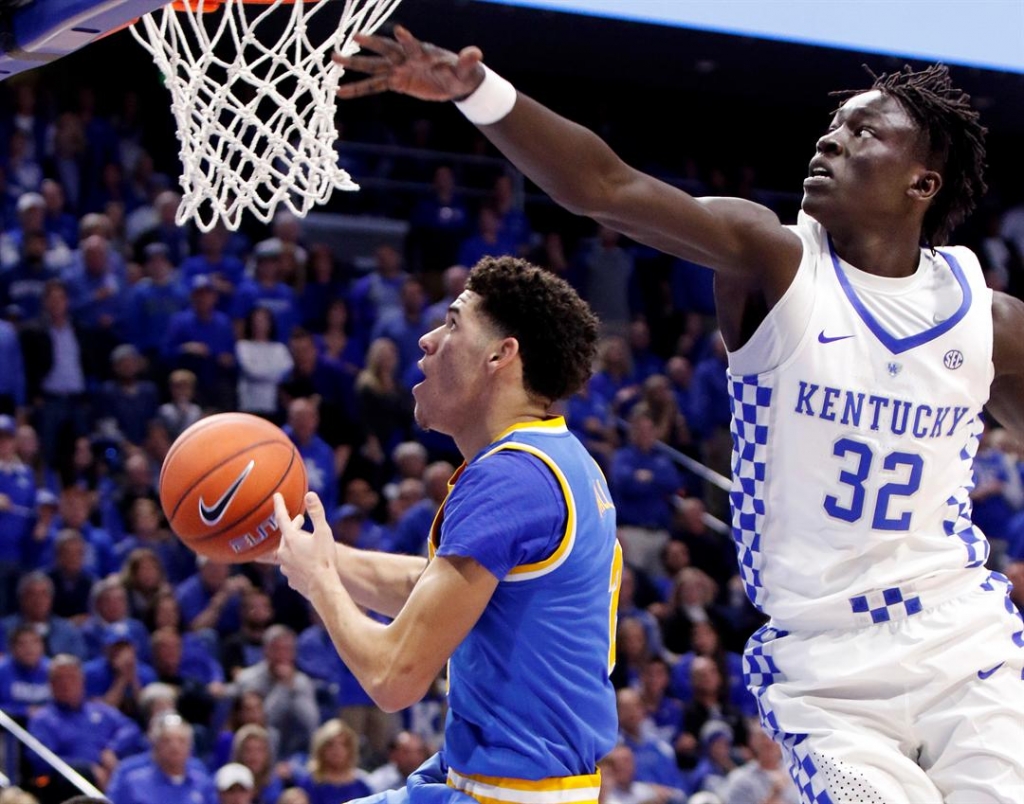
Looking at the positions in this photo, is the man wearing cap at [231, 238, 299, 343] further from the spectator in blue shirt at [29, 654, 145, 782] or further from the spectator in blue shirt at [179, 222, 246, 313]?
the spectator in blue shirt at [29, 654, 145, 782]

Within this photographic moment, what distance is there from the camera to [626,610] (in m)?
9.20

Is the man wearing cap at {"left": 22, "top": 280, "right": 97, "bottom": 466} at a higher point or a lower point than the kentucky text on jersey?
lower

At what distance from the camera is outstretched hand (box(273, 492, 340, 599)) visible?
304 cm

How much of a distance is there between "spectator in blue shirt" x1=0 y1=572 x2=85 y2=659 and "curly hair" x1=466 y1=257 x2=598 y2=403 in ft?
15.9

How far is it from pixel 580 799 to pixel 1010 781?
86 cm

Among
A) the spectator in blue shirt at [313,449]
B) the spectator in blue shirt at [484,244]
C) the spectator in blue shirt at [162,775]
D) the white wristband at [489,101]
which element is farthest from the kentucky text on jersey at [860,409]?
the spectator in blue shirt at [484,244]

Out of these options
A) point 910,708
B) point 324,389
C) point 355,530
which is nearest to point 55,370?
point 324,389

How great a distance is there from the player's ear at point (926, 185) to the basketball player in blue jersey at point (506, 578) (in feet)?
2.63

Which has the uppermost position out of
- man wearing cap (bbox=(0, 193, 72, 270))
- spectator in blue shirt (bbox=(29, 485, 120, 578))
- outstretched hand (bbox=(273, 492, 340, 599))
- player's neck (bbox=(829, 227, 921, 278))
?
player's neck (bbox=(829, 227, 921, 278))

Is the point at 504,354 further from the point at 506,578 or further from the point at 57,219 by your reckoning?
the point at 57,219

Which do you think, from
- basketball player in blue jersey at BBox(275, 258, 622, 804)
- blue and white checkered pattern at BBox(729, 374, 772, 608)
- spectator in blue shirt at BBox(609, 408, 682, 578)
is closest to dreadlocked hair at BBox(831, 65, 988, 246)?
blue and white checkered pattern at BBox(729, 374, 772, 608)

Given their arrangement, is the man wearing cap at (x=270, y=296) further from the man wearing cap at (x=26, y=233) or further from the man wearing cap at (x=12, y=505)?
the man wearing cap at (x=12, y=505)

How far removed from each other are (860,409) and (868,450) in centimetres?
9

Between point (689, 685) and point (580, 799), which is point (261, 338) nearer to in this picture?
point (689, 685)
